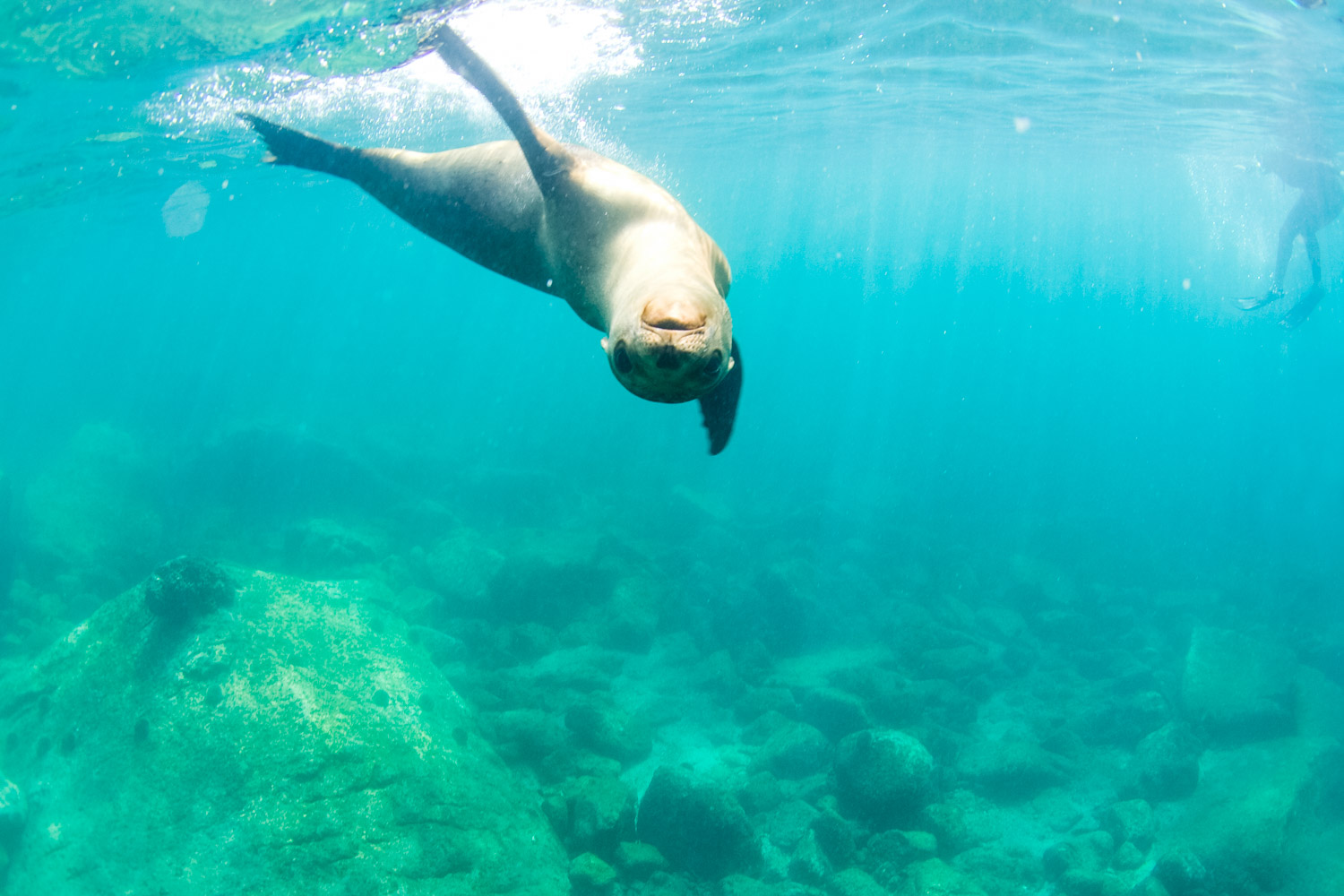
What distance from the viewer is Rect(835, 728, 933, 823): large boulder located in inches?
344

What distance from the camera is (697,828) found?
7910mm

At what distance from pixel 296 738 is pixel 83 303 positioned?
447ft

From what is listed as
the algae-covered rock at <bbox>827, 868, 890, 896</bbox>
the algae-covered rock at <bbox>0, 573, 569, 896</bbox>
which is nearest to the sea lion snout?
the algae-covered rock at <bbox>0, 573, 569, 896</bbox>

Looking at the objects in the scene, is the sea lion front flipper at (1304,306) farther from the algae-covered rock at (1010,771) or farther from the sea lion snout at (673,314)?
the sea lion snout at (673,314)

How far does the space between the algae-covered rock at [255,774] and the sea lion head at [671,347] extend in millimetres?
6860

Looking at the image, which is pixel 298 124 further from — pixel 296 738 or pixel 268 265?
pixel 268 265

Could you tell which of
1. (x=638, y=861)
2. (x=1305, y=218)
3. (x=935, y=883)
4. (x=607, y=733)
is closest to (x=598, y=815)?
(x=638, y=861)

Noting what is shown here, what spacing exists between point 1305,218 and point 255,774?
23563 mm

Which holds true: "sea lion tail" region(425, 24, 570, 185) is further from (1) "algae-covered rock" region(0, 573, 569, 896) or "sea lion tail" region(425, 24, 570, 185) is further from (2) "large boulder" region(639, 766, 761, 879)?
(2) "large boulder" region(639, 766, 761, 879)

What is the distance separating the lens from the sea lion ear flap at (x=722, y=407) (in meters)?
2.99

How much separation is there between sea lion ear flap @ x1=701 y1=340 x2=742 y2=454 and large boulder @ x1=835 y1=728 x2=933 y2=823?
7.41 m

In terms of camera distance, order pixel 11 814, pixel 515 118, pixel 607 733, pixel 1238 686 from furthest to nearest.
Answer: pixel 1238 686 < pixel 607 733 < pixel 11 814 < pixel 515 118

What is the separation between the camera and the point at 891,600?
17719 mm

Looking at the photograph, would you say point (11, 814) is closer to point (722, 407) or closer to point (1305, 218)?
point (722, 407)
